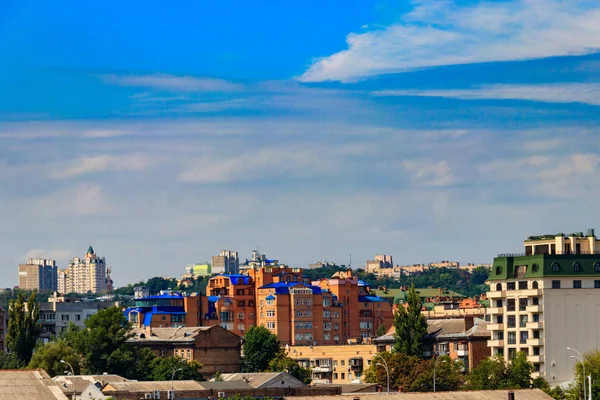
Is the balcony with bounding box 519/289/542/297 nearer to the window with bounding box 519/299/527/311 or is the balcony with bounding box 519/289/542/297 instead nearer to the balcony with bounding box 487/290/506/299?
the window with bounding box 519/299/527/311

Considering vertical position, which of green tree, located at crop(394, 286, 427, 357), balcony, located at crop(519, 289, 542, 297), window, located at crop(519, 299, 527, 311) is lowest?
green tree, located at crop(394, 286, 427, 357)

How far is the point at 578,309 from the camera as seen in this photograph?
180 meters

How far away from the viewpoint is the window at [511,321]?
183m

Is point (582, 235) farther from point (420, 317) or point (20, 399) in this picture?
point (20, 399)

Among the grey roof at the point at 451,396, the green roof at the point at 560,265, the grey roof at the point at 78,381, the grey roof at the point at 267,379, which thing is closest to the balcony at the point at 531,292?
the green roof at the point at 560,265

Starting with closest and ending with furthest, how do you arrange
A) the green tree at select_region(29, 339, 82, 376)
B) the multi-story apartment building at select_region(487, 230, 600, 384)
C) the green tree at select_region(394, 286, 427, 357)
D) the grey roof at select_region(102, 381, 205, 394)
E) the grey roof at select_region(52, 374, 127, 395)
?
the grey roof at select_region(52, 374, 127, 395) < the grey roof at select_region(102, 381, 205, 394) < the multi-story apartment building at select_region(487, 230, 600, 384) < the green tree at select_region(29, 339, 82, 376) < the green tree at select_region(394, 286, 427, 357)

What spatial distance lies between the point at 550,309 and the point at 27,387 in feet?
264

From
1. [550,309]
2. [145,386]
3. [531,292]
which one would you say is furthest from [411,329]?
[145,386]

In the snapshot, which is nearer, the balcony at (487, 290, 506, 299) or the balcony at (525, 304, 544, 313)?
the balcony at (525, 304, 544, 313)

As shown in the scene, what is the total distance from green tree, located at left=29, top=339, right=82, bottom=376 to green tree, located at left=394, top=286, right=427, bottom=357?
44967 millimetres

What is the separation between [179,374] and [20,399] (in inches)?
3209

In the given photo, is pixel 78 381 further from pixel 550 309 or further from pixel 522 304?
pixel 550 309

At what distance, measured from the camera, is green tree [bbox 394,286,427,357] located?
645ft

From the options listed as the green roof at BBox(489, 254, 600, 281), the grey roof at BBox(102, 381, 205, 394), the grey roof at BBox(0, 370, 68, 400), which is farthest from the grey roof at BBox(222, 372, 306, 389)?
the grey roof at BBox(0, 370, 68, 400)
